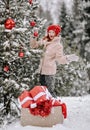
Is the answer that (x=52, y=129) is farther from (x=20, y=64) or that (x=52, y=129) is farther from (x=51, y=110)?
(x=20, y=64)

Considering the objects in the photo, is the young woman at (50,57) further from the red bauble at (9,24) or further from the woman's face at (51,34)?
the red bauble at (9,24)

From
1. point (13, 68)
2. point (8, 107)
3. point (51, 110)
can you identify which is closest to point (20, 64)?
point (13, 68)

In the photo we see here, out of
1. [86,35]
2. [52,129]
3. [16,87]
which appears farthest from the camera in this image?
[86,35]

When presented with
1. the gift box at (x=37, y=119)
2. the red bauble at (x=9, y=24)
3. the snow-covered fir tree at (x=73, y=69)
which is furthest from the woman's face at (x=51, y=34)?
the gift box at (x=37, y=119)

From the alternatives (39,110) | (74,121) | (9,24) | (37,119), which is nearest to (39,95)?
(39,110)

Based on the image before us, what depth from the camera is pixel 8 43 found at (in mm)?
7746

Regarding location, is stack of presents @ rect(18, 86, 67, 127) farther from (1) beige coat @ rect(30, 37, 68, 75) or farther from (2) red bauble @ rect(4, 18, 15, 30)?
(2) red bauble @ rect(4, 18, 15, 30)

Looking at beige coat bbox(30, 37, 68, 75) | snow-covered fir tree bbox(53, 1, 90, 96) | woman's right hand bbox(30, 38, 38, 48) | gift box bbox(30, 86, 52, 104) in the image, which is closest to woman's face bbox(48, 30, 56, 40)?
beige coat bbox(30, 37, 68, 75)

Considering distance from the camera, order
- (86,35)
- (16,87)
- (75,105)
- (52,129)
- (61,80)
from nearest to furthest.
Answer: (52,129) < (16,87) < (75,105) < (61,80) < (86,35)

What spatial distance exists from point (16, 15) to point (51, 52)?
1.12 m

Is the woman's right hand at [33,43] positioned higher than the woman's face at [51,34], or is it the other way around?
the woman's face at [51,34]

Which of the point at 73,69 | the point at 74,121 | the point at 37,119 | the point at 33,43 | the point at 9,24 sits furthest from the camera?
the point at 73,69

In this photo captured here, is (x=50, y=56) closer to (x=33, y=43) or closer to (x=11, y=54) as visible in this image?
(x=33, y=43)

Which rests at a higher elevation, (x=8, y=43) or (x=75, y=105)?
(x=8, y=43)
